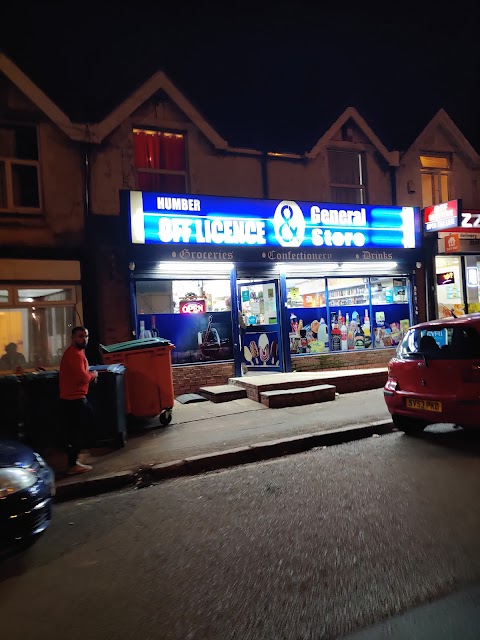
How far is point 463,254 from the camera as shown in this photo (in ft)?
44.8

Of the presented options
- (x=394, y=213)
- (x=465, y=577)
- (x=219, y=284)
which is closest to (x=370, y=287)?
(x=394, y=213)

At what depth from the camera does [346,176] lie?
12945 millimetres

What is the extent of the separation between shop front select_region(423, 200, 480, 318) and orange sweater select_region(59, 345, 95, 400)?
34.3ft

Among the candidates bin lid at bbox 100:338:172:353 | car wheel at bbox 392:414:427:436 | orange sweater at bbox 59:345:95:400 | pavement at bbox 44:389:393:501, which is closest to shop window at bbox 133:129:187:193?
bin lid at bbox 100:338:172:353

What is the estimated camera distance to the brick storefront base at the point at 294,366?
33.9ft

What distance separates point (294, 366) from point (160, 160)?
6.29m

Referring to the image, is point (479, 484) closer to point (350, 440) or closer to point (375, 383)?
point (350, 440)

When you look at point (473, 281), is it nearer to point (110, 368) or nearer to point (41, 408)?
point (110, 368)

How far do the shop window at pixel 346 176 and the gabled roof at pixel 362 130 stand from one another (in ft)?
1.68

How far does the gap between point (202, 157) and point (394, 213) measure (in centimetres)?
544

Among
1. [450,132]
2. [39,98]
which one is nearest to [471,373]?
[39,98]

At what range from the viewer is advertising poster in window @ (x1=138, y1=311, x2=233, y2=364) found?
10227mm

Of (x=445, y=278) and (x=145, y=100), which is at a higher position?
(x=145, y=100)

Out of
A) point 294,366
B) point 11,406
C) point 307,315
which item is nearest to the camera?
point 11,406
